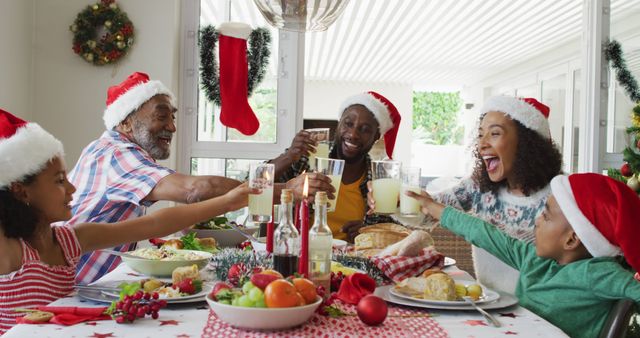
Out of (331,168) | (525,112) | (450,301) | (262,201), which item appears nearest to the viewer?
(450,301)

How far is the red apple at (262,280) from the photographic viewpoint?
1.21 meters

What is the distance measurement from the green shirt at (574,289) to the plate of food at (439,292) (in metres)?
0.24

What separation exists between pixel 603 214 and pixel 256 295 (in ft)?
3.25

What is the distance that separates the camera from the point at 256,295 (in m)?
1.18

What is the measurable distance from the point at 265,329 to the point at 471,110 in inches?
602

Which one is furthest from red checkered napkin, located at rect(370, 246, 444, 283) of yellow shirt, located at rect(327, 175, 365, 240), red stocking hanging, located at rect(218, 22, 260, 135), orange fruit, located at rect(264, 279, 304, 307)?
red stocking hanging, located at rect(218, 22, 260, 135)

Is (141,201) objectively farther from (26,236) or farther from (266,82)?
(266,82)

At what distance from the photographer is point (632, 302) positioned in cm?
142

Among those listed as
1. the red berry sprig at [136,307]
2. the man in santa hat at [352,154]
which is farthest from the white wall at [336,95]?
the red berry sprig at [136,307]

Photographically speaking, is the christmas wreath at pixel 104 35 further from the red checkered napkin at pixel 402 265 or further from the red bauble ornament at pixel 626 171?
the red bauble ornament at pixel 626 171

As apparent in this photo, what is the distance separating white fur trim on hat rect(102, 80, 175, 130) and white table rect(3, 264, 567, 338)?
1597mm

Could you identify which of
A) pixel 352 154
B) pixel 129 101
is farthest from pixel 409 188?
pixel 129 101

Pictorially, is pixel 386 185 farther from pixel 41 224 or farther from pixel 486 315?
pixel 41 224

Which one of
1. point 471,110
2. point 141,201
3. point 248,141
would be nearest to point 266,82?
point 248,141
